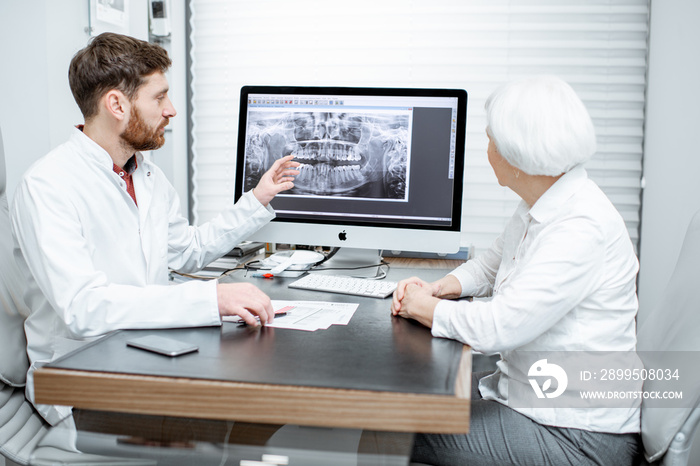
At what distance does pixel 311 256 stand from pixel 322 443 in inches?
41.4

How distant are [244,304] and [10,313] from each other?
0.62m

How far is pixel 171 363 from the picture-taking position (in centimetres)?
97

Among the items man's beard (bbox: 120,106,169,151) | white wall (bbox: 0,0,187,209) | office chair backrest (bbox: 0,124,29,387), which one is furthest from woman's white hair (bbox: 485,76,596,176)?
white wall (bbox: 0,0,187,209)

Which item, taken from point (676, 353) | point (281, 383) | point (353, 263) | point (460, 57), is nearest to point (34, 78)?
point (353, 263)

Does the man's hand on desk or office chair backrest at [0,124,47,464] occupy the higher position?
the man's hand on desk

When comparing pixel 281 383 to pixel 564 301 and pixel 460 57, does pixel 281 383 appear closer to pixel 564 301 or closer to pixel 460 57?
pixel 564 301

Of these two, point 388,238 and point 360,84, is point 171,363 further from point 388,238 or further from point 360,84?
point 360,84

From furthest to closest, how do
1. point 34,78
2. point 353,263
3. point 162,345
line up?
point 353,263, point 34,78, point 162,345

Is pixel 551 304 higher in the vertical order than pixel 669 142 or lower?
lower

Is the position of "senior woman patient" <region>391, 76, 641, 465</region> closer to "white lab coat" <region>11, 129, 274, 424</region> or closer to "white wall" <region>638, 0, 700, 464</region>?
"white lab coat" <region>11, 129, 274, 424</region>

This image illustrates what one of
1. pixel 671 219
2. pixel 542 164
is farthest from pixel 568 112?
pixel 671 219

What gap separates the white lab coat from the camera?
119 centimetres

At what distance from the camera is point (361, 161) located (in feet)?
6.15

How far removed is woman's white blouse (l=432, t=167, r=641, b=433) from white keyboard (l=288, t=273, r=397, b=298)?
36cm
